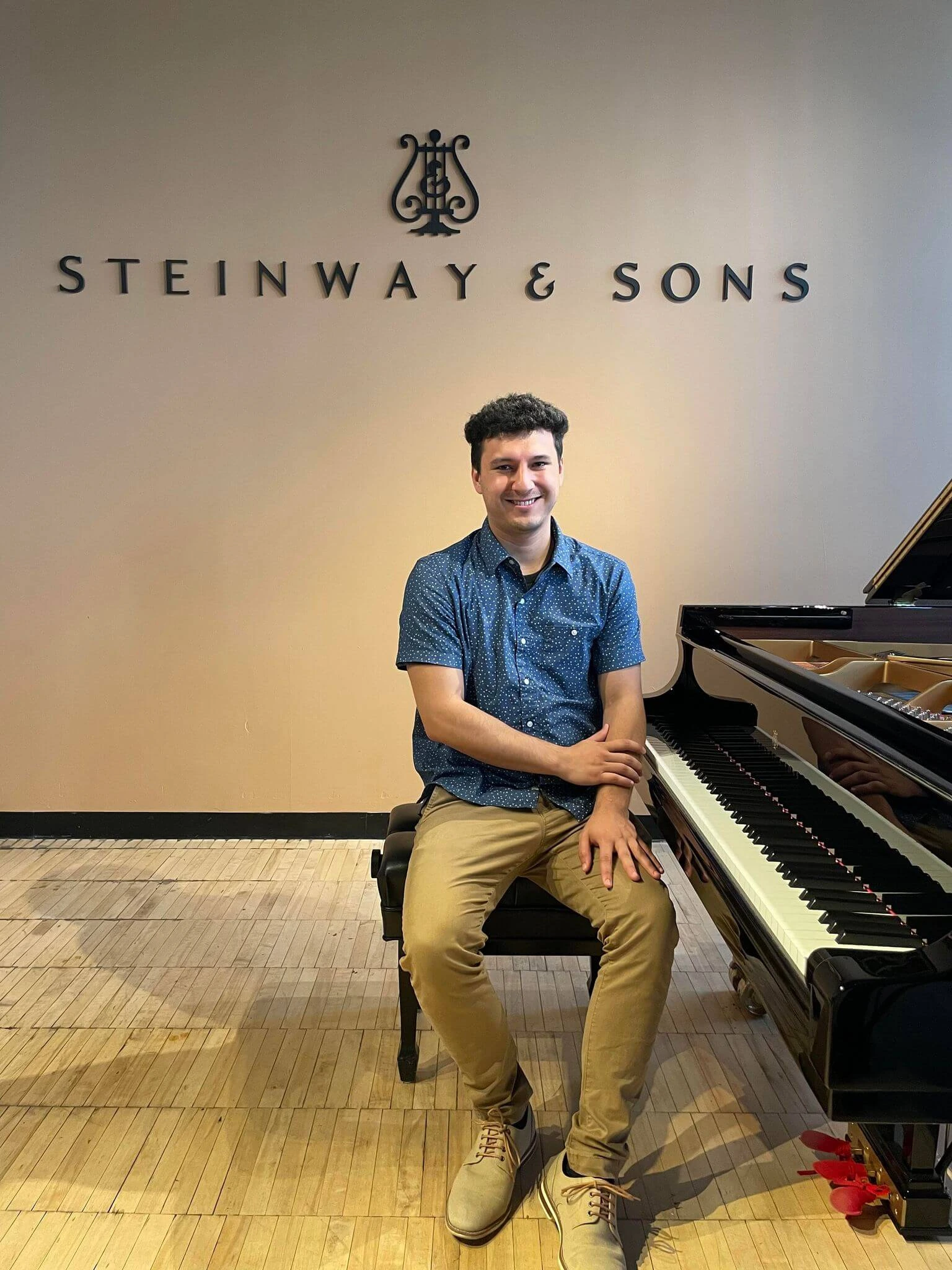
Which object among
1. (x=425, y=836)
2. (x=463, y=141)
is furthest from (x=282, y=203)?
(x=425, y=836)

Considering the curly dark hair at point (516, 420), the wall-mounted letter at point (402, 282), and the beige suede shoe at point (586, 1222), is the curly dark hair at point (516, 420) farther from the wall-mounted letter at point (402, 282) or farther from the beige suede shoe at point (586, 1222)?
the wall-mounted letter at point (402, 282)

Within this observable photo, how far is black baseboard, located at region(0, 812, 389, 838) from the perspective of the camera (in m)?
3.79

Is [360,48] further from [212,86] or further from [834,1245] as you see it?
[834,1245]

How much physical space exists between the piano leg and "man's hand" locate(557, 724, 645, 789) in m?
0.73

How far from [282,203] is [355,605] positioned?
1410mm

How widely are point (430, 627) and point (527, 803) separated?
0.41m

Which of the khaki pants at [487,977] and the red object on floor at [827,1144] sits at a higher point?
the khaki pants at [487,977]

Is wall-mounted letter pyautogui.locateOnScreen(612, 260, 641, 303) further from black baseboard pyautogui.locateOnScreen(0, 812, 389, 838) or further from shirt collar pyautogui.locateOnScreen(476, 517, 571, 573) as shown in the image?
black baseboard pyautogui.locateOnScreen(0, 812, 389, 838)

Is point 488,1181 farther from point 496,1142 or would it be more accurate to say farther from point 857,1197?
point 857,1197

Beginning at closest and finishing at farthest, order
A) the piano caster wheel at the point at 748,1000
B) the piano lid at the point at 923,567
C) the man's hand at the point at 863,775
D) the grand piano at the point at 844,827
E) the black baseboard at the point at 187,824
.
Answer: the grand piano at the point at 844,827
the man's hand at the point at 863,775
the piano lid at the point at 923,567
the piano caster wheel at the point at 748,1000
the black baseboard at the point at 187,824

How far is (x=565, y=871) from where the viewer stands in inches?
77.5

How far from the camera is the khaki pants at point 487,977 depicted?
174 centimetres

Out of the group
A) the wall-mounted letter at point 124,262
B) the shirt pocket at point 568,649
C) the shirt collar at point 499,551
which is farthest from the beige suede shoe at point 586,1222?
the wall-mounted letter at point 124,262

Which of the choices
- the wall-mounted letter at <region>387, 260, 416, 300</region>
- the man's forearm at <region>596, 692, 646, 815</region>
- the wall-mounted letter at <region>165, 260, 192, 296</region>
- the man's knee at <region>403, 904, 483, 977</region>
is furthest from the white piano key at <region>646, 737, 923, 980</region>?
the wall-mounted letter at <region>165, 260, 192, 296</region>
